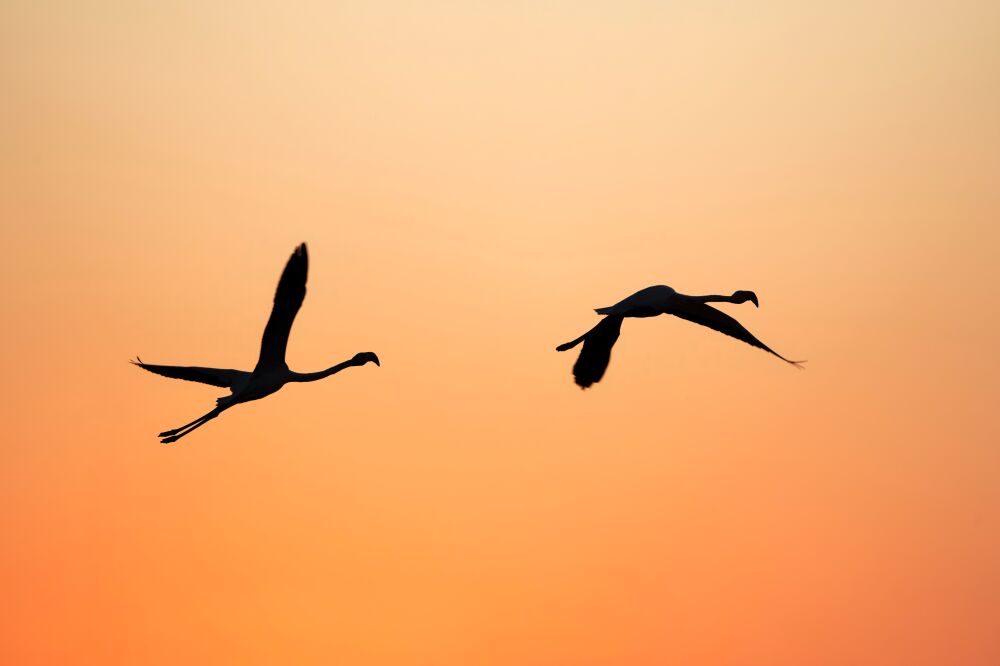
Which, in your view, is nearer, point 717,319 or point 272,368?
point 272,368

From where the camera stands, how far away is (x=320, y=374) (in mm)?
40938

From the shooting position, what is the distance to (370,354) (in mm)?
41281

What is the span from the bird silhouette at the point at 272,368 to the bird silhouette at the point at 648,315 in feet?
22.2

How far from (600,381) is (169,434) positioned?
12.6 m

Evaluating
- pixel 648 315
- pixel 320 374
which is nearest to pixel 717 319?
pixel 648 315

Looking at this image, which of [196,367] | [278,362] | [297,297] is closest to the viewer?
[297,297]

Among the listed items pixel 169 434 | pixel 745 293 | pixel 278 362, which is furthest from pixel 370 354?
pixel 745 293

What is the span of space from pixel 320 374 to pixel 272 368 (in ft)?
5.43

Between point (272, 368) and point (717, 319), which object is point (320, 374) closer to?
point (272, 368)

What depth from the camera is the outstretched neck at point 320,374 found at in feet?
133

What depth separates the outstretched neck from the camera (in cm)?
4050

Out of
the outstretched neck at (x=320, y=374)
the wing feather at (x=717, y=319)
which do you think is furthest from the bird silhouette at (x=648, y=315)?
the outstretched neck at (x=320, y=374)

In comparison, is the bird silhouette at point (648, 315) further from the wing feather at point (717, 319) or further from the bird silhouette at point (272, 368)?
the bird silhouette at point (272, 368)

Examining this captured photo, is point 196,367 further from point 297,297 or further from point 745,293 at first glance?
point 745,293
